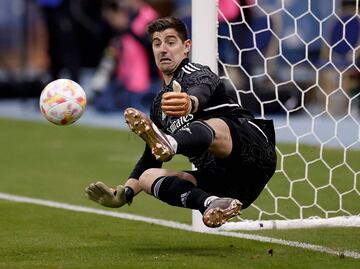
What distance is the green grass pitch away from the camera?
278 inches

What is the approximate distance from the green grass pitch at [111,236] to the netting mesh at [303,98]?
103mm

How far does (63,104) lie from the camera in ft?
24.3

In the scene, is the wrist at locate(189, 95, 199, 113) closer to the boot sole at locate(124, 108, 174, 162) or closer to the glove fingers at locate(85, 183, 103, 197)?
the boot sole at locate(124, 108, 174, 162)

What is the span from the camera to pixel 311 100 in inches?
707

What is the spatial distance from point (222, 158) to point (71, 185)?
14.0 feet

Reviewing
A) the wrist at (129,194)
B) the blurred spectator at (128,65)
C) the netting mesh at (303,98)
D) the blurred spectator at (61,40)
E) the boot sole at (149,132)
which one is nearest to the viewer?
the boot sole at (149,132)

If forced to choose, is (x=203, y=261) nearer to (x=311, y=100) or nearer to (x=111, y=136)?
(x=111, y=136)

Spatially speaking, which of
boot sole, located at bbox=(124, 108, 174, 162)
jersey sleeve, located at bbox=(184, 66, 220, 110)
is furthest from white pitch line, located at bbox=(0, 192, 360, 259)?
boot sole, located at bbox=(124, 108, 174, 162)

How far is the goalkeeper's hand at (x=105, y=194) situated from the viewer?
7.25 m

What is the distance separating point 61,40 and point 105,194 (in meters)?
13.0

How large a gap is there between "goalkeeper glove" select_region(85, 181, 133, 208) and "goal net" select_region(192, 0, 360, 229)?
4.08 ft

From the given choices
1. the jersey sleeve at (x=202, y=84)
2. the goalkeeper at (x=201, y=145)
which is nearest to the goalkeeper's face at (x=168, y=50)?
the goalkeeper at (x=201, y=145)

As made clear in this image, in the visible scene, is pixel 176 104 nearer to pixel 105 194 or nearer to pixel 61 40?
pixel 105 194

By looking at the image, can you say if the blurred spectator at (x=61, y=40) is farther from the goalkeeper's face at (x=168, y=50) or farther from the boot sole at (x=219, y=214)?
the boot sole at (x=219, y=214)
